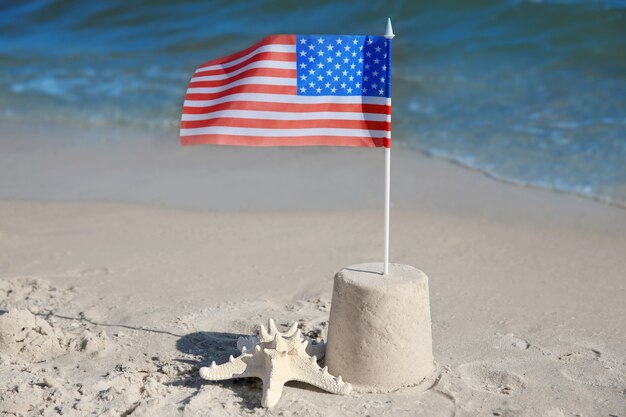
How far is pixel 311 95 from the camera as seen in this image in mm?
5441

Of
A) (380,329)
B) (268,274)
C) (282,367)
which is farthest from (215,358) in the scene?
(268,274)

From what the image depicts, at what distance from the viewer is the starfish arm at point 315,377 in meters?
5.25

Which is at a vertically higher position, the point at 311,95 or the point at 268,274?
the point at 311,95

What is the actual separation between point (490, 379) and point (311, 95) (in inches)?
83.4

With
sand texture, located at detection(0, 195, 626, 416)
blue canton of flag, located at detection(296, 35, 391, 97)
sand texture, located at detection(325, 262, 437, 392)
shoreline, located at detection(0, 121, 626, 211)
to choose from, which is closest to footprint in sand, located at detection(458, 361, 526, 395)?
sand texture, located at detection(0, 195, 626, 416)

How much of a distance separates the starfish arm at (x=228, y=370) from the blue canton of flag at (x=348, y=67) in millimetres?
1679

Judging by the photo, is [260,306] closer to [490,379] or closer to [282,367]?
[282,367]

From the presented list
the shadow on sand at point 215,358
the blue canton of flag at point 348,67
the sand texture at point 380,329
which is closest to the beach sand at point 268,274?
the shadow on sand at point 215,358

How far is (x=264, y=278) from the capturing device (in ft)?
24.4

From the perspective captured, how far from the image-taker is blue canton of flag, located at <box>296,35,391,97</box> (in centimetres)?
536

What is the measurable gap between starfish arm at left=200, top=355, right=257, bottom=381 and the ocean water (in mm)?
5846

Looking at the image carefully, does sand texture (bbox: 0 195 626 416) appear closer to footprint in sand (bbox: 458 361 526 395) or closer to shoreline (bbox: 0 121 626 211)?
footprint in sand (bbox: 458 361 526 395)

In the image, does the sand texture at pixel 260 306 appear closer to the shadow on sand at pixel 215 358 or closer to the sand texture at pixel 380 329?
the shadow on sand at pixel 215 358

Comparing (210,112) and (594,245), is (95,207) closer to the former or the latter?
(210,112)
